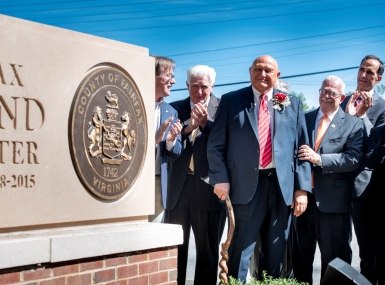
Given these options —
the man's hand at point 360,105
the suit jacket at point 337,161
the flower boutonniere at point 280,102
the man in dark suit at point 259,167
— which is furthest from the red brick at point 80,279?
the man's hand at point 360,105

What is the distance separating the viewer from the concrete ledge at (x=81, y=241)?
143 inches

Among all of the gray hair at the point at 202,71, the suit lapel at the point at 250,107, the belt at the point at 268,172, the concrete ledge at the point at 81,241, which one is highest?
the gray hair at the point at 202,71

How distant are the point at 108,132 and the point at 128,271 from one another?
986 millimetres

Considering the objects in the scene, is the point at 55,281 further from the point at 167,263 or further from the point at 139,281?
the point at 167,263

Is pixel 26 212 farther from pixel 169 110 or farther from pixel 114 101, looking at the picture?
pixel 169 110

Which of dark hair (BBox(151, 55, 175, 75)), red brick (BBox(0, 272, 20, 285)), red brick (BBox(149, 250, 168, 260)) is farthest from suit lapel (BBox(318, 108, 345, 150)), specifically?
red brick (BBox(0, 272, 20, 285))

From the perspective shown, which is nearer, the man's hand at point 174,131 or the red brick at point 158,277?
the red brick at point 158,277

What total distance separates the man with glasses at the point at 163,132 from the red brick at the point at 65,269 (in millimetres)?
1925

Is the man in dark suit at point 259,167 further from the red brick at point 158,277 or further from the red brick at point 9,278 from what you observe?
the red brick at point 9,278

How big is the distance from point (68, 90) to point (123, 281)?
1367 millimetres

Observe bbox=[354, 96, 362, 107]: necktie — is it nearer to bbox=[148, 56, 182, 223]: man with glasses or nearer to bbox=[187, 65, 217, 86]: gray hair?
bbox=[187, 65, 217, 86]: gray hair

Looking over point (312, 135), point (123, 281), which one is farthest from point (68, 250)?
point (312, 135)

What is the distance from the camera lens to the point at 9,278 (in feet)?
11.9

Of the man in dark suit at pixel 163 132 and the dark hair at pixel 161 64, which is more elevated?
the dark hair at pixel 161 64
